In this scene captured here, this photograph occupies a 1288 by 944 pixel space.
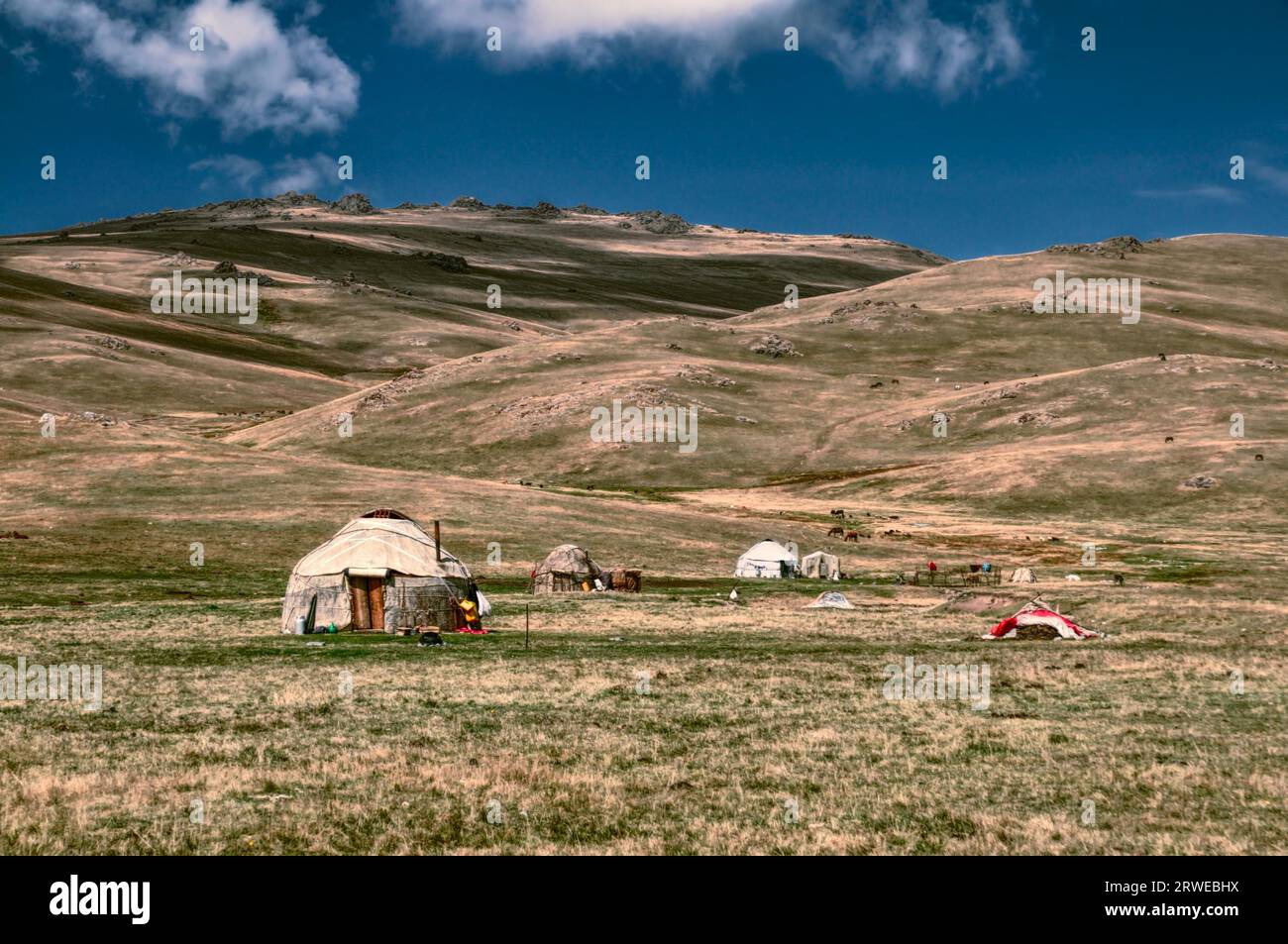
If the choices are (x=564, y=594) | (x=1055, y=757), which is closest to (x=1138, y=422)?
(x=564, y=594)

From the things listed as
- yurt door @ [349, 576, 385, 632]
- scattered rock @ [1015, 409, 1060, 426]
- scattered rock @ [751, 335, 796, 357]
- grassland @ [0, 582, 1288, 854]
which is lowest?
grassland @ [0, 582, 1288, 854]

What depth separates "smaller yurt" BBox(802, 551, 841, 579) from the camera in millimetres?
71438

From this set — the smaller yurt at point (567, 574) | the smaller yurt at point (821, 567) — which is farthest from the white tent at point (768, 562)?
the smaller yurt at point (567, 574)

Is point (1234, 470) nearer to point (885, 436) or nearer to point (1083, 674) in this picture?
point (885, 436)

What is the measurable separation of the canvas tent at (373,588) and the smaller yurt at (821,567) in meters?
29.5

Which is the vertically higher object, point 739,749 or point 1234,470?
point 1234,470

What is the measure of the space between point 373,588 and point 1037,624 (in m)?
24.5

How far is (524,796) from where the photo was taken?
18.0 meters

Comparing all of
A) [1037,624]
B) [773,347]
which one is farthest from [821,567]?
[773,347]

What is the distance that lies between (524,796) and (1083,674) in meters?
19.6

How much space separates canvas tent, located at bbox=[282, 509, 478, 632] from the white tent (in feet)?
93.5

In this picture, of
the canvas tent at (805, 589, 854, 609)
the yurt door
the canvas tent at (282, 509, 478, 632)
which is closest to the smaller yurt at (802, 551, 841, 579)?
the canvas tent at (805, 589, 854, 609)

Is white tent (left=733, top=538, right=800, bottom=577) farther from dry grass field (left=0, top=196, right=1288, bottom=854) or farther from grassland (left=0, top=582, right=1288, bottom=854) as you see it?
grassland (left=0, top=582, right=1288, bottom=854)

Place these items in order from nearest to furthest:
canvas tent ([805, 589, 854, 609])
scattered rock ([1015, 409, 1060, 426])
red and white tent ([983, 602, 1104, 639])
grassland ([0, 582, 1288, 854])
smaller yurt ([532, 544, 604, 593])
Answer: grassland ([0, 582, 1288, 854]) → red and white tent ([983, 602, 1104, 639]) → canvas tent ([805, 589, 854, 609]) → smaller yurt ([532, 544, 604, 593]) → scattered rock ([1015, 409, 1060, 426])
